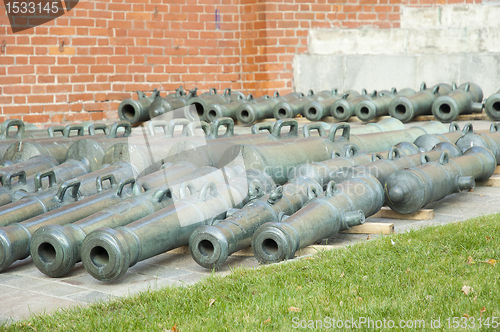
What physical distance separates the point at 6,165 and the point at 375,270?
12.2 feet

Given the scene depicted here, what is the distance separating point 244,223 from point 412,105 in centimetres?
595

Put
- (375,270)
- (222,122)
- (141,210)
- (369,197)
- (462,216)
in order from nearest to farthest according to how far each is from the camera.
Result: (375,270), (141,210), (369,197), (462,216), (222,122)

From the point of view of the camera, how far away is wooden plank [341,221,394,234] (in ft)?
15.1

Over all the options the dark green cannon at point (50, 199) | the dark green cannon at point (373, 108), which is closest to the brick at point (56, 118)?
the dark green cannon at point (373, 108)

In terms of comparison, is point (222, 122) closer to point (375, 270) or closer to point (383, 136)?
point (383, 136)

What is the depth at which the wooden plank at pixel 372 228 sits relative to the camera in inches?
182

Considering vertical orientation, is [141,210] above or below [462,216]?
above

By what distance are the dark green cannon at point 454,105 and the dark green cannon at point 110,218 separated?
529cm

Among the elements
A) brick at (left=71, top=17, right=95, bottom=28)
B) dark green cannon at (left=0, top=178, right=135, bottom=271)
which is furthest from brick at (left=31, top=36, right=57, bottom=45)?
dark green cannon at (left=0, top=178, right=135, bottom=271)

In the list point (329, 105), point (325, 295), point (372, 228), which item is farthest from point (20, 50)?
point (325, 295)

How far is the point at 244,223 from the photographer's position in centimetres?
407

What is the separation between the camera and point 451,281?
3.32 metres

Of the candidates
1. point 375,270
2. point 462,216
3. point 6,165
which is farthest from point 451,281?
point 6,165

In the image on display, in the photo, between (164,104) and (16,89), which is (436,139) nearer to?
(164,104)
